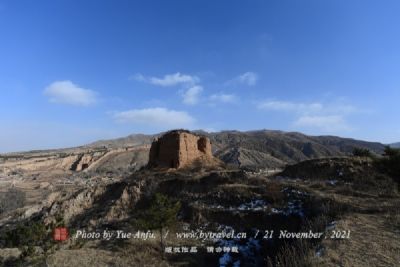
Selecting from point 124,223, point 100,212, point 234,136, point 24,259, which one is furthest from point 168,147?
point 234,136

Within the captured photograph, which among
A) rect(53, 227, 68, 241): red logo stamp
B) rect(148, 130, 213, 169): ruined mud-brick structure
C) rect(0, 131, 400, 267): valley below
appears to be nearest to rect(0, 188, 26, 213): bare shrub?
rect(0, 131, 400, 267): valley below

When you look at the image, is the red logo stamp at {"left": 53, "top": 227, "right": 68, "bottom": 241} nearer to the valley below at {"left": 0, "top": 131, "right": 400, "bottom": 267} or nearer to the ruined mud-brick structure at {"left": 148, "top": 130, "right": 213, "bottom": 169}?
the valley below at {"left": 0, "top": 131, "right": 400, "bottom": 267}

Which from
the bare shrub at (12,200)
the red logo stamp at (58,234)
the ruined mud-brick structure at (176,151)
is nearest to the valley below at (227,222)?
the red logo stamp at (58,234)

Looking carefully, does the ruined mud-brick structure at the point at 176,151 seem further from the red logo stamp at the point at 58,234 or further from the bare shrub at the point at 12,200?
the bare shrub at the point at 12,200

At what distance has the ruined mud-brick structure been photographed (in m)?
37.6

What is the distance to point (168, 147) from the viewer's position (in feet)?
126

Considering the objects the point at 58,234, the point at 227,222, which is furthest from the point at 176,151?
the point at 58,234

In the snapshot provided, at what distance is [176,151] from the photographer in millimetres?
37594

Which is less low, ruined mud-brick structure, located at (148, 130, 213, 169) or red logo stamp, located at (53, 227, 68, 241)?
ruined mud-brick structure, located at (148, 130, 213, 169)

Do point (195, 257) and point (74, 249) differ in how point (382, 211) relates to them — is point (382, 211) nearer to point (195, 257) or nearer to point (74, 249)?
point (195, 257)

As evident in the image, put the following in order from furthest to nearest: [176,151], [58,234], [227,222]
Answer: [176,151] → [227,222] → [58,234]

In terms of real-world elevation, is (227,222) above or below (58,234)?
below

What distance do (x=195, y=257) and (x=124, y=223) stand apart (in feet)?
28.2

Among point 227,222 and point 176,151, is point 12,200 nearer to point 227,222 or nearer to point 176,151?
point 176,151
